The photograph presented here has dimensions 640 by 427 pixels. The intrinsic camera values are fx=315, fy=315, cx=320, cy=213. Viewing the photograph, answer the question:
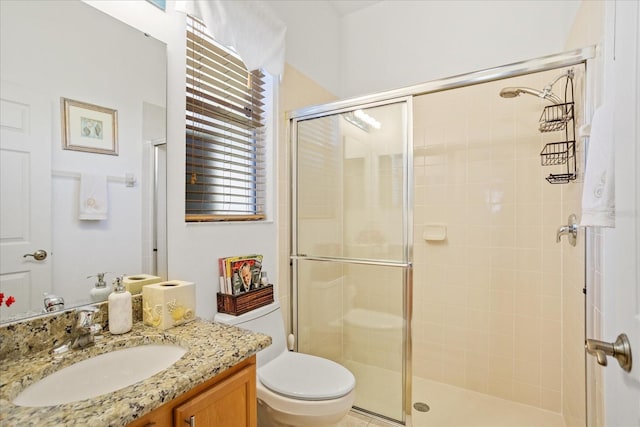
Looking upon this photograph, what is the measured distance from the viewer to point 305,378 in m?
1.54

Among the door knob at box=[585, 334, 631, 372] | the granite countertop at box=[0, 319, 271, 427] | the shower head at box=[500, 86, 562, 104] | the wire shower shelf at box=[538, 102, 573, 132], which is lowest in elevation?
the granite countertop at box=[0, 319, 271, 427]

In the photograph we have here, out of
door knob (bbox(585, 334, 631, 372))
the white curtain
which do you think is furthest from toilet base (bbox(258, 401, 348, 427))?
the white curtain

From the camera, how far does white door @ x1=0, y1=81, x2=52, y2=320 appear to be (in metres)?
0.98

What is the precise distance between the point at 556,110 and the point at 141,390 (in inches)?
96.9

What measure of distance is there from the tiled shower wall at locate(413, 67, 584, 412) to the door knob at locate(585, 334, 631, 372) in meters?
1.65

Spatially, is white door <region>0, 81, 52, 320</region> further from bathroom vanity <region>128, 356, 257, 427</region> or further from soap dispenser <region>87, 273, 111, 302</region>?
bathroom vanity <region>128, 356, 257, 427</region>

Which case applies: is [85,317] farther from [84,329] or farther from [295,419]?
[295,419]

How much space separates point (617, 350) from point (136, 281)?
1481mm

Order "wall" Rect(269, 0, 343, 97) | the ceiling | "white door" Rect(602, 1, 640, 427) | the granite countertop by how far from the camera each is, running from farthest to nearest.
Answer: the ceiling → "wall" Rect(269, 0, 343, 97) → the granite countertop → "white door" Rect(602, 1, 640, 427)

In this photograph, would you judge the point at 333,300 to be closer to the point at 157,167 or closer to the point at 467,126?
the point at 157,167

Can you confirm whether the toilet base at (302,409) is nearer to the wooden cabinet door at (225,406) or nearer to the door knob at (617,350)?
the wooden cabinet door at (225,406)

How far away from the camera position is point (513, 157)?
214cm

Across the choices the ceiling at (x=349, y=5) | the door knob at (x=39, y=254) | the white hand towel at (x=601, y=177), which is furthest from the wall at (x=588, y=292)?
the door knob at (x=39, y=254)

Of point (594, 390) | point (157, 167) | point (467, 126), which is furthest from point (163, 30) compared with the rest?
point (594, 390)
